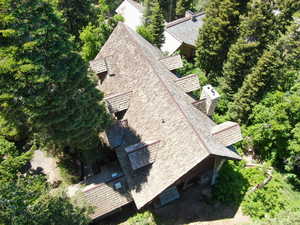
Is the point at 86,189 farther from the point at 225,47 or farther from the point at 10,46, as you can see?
the point at 225,47

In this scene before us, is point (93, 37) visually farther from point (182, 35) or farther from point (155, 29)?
point (182, 35)

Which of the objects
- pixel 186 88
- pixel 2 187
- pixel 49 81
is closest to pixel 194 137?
pixel 186 88

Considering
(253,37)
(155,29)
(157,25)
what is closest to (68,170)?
(253,37)

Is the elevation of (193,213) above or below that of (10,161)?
below

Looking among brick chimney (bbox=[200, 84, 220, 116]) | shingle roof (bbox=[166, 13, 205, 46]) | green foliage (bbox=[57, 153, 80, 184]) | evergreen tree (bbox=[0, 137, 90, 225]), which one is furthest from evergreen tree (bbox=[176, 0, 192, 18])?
evergreen tree (bbox=[0, 137, 90, 225])

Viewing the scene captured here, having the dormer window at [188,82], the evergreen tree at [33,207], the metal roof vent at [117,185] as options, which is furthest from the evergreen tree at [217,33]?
the evergreen tree at [33,207]

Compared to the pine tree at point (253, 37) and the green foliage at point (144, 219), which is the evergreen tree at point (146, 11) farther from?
the green foliage at point (144, 219)
